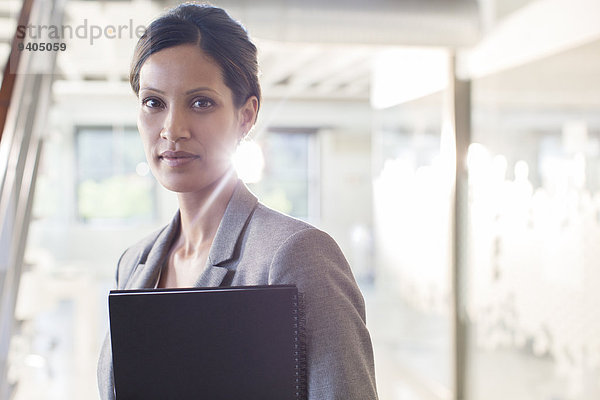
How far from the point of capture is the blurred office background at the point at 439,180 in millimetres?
1621

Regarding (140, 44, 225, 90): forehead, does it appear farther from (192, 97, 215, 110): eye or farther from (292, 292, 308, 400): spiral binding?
(292, 292, 308, 400): spiral binding

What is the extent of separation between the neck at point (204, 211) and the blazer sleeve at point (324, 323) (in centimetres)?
13

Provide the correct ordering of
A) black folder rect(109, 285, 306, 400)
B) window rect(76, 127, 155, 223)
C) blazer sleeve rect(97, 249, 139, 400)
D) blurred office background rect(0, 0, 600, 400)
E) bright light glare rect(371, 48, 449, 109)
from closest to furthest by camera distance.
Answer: black folder rect(109, 285, 306, 400) < blazer sleeve rect(97, 249, 139, 400) < blurred office background rect(0, 0, 600, 400) < bright light glare rect(371, 48, 449, 109) < window rect(76, 127, 155, 223)

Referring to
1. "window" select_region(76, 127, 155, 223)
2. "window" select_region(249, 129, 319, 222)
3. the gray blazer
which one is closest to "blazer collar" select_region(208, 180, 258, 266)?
the gray blazer

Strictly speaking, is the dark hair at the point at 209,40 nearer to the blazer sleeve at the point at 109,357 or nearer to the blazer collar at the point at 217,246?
the blazer collar at the point at 217,246

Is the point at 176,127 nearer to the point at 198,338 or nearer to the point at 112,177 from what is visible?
the point at 198,338

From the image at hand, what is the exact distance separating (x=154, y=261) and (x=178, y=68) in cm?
27

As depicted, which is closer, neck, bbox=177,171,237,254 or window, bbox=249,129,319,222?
neck, bbox=177,171,237,254

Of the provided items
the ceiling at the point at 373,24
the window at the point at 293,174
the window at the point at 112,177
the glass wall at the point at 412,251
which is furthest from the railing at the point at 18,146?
the window at the point at 293,174

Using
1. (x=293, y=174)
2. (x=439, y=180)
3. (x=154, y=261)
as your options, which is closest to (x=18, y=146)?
(x=154, y=261)

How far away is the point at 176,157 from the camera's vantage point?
2.39 feet

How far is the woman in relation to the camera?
700 mm

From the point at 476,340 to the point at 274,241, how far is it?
2.86 metres

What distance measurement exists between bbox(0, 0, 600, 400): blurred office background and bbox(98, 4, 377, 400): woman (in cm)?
16
